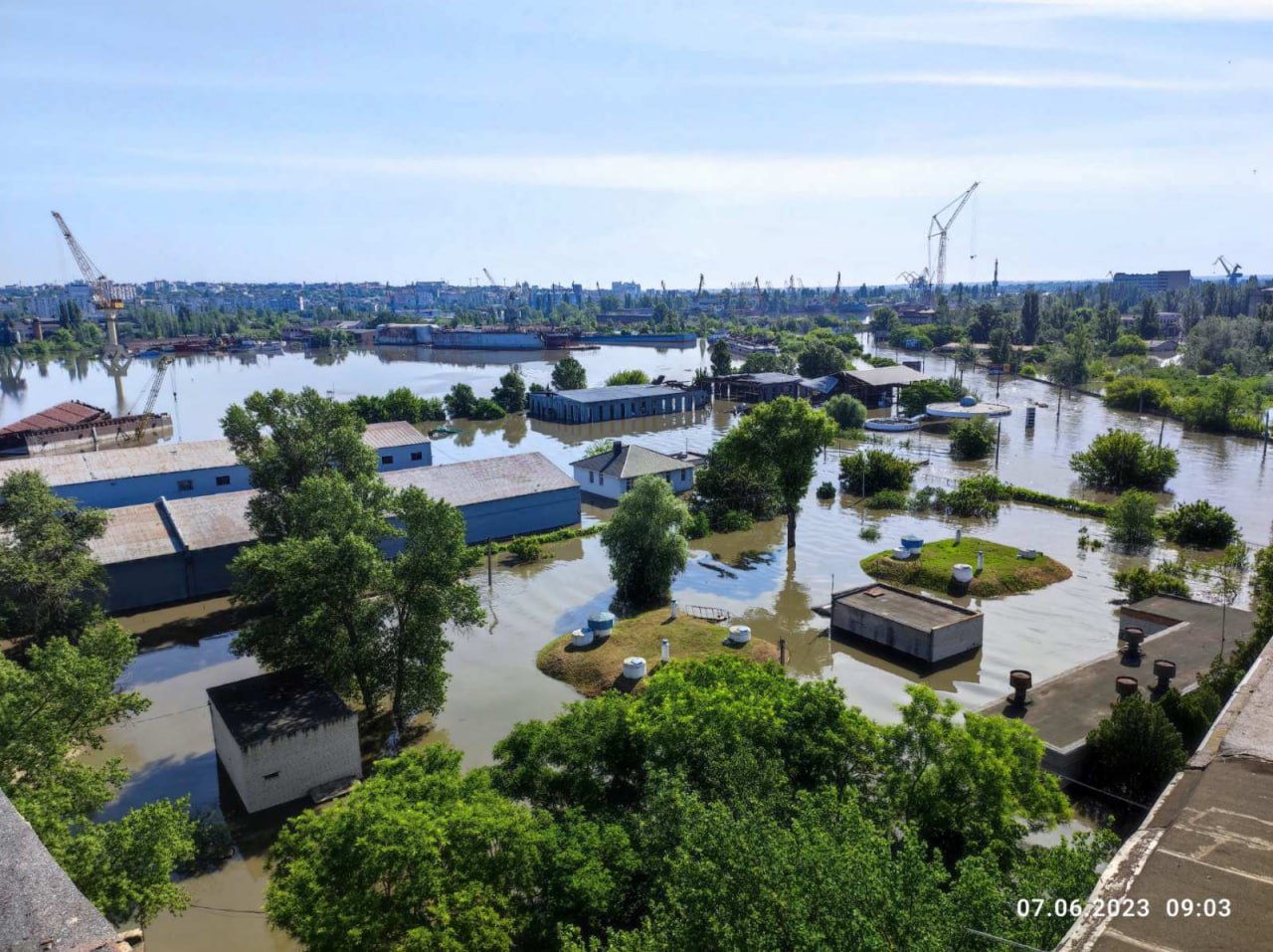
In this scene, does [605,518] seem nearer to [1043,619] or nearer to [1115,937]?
[1043,619]

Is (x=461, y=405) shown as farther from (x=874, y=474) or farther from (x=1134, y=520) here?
(x=1134, y=520)

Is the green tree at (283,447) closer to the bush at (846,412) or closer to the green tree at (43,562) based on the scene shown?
the green tree at (43,562)

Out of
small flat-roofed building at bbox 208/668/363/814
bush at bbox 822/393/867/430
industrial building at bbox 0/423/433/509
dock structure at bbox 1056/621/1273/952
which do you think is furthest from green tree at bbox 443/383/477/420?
dock structure at bbox 1056/621/1273/952

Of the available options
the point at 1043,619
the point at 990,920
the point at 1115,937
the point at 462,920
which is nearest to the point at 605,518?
the point at 1043,619

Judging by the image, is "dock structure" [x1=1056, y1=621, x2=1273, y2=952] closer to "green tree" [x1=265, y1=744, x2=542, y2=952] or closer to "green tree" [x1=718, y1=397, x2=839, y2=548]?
"green tree" [x1=265, y1=744, x2=542, y2=952]

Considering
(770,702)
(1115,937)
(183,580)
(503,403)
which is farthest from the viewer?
(503,403)

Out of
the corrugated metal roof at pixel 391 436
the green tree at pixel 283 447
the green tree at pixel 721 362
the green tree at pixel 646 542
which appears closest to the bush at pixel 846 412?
the green tree at pixel 721 362

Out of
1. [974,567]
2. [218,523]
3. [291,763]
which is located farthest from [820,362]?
[291,763]
